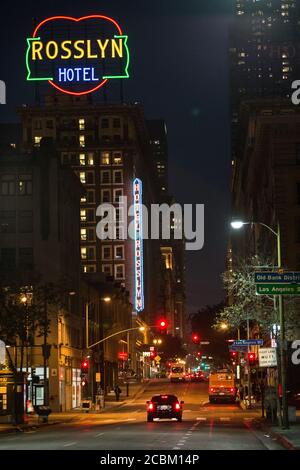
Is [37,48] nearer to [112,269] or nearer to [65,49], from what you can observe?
[65,49]

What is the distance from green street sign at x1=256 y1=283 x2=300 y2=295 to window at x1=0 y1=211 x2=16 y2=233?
139 ft

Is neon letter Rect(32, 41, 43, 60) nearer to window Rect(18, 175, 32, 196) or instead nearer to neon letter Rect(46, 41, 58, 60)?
neon letter Rect(46, 41, 58, 60)

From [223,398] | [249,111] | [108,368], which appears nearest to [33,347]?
[223,398]

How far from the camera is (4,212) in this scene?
2918 inches

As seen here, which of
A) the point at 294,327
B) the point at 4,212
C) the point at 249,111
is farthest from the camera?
the point at 249,111

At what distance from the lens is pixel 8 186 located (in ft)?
245

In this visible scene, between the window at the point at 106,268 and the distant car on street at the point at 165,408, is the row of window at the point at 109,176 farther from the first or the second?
the distant car on street at the point at 165,408

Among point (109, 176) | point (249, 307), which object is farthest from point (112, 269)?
point (249, 307)

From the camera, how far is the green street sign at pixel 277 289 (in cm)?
3462

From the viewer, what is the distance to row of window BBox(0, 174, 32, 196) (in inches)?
2936

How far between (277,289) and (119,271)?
12102cm

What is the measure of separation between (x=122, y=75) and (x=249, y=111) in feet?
63.3
